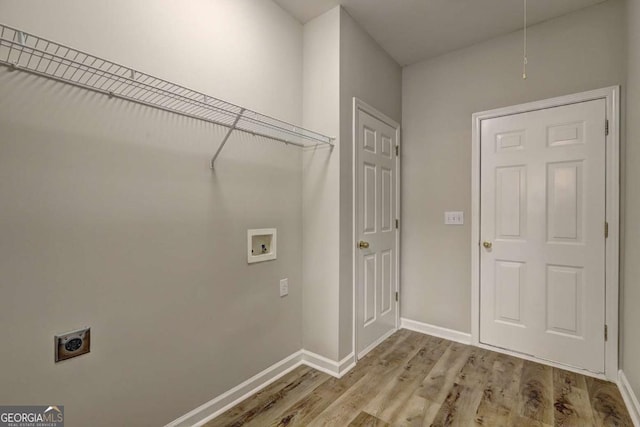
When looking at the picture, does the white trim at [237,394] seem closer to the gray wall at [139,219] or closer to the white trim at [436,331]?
the gray wall at [139,219]

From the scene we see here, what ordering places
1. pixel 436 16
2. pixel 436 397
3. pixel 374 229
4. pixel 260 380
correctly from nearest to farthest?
pixel 436 397
pixel 260 380
pixel 436 16
pixel 374 229

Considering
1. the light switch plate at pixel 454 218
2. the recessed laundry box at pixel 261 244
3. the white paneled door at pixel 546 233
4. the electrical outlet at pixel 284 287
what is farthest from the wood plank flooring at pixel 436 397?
the light switch plate at pixel 454 218

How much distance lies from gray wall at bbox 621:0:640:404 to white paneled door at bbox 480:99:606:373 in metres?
0.13

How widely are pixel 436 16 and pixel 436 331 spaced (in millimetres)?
2729

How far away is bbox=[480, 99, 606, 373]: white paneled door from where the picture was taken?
6.87ft

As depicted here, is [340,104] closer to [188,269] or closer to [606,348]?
[188,269]

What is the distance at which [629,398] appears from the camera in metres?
1.75

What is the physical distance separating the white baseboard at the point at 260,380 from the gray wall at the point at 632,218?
5.73 feet

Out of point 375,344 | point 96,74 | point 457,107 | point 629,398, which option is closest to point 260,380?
point 375,344

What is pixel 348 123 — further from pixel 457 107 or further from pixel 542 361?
pixel 542 361

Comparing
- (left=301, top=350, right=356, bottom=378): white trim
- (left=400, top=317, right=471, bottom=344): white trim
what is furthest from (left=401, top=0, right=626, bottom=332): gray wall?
(left=301, top=350, right=356, bottom=378): white trim

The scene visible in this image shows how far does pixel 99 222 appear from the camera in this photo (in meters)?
1.26

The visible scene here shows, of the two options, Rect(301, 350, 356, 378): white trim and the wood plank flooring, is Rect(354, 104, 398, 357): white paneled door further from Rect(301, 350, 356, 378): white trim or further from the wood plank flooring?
the wood plank flooring

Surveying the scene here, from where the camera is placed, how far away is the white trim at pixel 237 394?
1.60 metres
